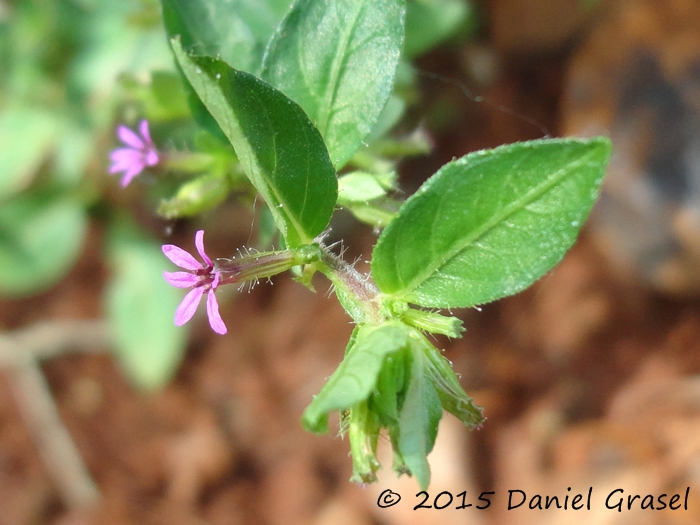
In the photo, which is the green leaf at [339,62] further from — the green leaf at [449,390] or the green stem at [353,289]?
the green leaf at [449,390]

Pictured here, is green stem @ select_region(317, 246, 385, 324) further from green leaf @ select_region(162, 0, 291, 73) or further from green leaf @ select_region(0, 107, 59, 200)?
green leaf @ select_region(0, 107, 59, 200)

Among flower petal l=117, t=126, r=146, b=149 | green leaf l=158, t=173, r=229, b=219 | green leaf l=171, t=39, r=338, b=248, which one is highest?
flower petal l=117, t=126, r=146, b=149

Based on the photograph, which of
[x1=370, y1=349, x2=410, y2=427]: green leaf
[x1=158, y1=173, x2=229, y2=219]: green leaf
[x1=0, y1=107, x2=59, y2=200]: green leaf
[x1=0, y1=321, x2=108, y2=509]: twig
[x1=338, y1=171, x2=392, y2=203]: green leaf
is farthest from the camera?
[x1=0, y1=321, x2=108, y2=509]: twig

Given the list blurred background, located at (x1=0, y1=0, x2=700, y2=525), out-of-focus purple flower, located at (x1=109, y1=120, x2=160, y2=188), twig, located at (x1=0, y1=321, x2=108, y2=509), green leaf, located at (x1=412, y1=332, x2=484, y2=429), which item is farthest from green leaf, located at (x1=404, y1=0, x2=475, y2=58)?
twig, located at (x1=0, y1=321, x2=108, y2=509)

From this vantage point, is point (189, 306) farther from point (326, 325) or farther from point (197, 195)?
point (326, 325)

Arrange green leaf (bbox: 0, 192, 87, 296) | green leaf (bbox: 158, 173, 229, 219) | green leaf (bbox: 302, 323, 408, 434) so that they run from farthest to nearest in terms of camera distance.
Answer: green leaf (bbox: 0, 192, 87, 296) → green leaf (bbox: 158, 173, 229, 219) → green leaf (bbox: 302, 323, 408, 434)

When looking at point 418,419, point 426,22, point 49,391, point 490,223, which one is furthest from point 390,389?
point 49,391

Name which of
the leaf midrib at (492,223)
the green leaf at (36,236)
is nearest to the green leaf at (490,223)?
the leaf midrib at (492,223)
